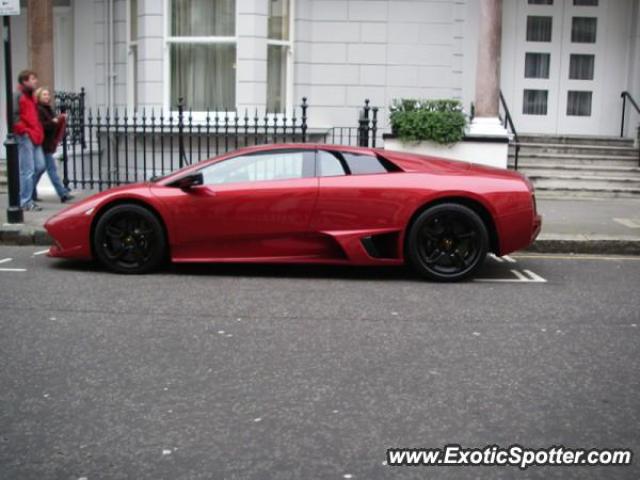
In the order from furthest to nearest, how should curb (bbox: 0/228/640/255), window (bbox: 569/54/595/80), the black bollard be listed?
1. window (bbox: 569/54/595/80)
2. the black bollard
3. curb (bbox: 0/228/640/255)

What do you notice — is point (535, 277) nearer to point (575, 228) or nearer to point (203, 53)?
point (575, 228)

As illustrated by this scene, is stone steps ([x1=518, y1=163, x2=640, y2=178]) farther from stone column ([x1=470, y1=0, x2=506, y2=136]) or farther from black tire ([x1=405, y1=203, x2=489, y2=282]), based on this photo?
black tire ([x1=405, y1=203, x2=489, y2=282])

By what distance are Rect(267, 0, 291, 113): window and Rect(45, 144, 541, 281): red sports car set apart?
271 inches

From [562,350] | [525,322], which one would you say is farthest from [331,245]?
[562,350]

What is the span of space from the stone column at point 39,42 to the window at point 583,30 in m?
9.14

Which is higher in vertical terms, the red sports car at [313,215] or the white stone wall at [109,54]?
the white stone wall at [109,54]

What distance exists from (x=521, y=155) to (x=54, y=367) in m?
10.9

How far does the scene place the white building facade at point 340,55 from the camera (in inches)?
559

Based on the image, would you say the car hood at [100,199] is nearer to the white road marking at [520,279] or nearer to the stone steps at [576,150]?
the white road marking at [520,279]

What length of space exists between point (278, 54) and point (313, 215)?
7699 millimetres

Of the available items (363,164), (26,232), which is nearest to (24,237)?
(26,232)

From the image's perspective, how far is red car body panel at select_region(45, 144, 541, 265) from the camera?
25.1ft

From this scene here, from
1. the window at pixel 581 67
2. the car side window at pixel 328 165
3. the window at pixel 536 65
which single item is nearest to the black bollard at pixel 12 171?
the car side window at pixel 328 165

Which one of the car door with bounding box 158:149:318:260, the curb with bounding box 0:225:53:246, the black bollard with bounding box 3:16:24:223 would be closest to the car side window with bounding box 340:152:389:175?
the car door with bounding box 158:149:318:260
